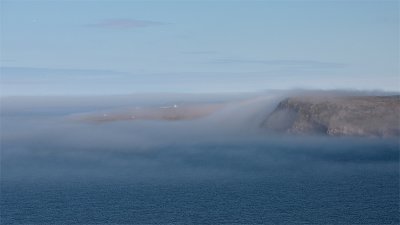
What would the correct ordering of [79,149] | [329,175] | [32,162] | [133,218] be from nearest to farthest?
1. [133,218]
2. [329,175]
3. [32,162]
4. [79,149]

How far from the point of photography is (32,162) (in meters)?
110

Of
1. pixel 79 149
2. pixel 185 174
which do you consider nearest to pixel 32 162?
pixel 79 149

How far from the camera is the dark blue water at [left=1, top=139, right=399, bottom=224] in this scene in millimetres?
60969

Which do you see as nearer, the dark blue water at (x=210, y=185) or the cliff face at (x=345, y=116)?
the dark blue water at (x=210, y=185)

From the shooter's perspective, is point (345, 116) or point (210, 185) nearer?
point (210, 185)

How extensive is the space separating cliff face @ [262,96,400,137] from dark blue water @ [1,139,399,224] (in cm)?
295

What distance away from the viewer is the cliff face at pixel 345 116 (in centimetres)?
12019

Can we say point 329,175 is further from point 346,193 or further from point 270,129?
point 270,129

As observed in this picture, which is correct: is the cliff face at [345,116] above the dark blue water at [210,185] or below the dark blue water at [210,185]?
above

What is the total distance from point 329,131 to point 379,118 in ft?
25.2

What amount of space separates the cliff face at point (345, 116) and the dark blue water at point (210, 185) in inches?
116

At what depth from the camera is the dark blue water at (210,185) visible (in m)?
61.0

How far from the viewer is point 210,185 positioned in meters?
80.9

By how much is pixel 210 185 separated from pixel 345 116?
47474 mm
